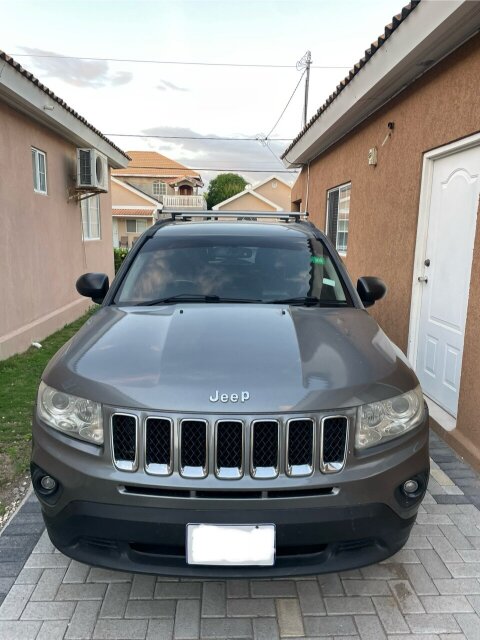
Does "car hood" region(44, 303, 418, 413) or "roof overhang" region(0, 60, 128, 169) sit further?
"roof overhang" region(0, 60, 128, 169)

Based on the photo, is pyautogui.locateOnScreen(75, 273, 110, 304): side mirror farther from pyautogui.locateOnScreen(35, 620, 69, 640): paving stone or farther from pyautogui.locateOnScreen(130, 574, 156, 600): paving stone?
pyautogui.locateOnScreen(35, 620, 69, 640): paving stone

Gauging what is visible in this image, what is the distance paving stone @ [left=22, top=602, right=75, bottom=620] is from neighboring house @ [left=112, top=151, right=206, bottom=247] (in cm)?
3785

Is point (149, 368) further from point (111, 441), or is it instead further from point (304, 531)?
point (304, 531)

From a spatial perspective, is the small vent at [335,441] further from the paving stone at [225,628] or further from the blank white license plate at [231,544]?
the paving stone at [225,628]

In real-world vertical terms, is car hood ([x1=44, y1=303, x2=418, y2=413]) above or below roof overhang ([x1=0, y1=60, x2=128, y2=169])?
below

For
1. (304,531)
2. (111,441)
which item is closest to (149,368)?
(111,441)

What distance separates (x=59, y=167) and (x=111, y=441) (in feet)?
27.5

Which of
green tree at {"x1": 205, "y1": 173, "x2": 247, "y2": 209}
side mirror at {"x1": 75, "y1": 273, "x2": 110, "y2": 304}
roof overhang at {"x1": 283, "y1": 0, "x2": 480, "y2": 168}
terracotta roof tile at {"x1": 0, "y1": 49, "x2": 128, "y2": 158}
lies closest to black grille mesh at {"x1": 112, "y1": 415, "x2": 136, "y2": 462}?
side mirror at {"x1": 75, "y1": 273, "x2": 110, "y2": 304}

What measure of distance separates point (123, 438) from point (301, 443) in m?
0.74

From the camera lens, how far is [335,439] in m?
1.99

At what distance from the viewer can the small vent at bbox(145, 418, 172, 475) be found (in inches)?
75.9

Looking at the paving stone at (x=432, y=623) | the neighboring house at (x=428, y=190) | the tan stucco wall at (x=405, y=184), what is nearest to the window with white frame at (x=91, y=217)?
the tan stucco wall at (x=405, y=184)

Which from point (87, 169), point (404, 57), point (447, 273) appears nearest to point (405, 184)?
point (404, 57)

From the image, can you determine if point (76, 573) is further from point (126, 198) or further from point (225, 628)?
point (126, 198)
